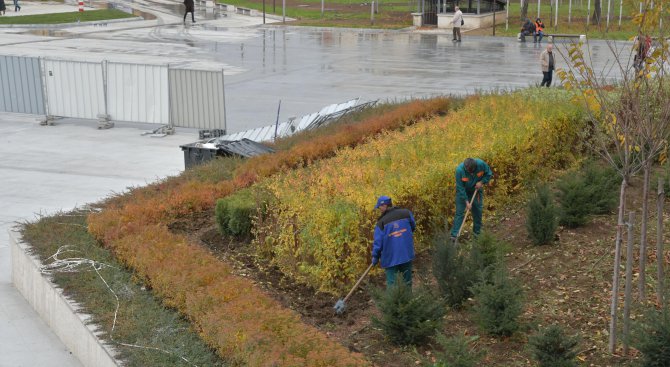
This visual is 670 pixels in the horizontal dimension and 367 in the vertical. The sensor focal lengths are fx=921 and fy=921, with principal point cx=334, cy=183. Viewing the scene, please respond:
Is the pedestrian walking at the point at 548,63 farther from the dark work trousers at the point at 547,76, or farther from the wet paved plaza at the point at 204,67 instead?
the wet paved plaza at the point at 204,67

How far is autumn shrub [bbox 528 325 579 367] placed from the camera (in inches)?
275

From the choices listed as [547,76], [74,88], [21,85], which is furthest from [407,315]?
[547,76]

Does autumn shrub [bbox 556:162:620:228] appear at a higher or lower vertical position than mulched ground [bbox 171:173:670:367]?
higher

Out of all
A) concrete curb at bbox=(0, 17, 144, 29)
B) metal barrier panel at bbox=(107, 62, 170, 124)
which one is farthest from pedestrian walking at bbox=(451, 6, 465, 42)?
metal barrier panel at bbox=(107, 62, 170, 124)

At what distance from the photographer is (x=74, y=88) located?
19.9 m

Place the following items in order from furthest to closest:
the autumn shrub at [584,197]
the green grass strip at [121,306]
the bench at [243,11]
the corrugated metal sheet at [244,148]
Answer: the bench at [243,11] → the corrugated metal sheet at [244,148] → the autumn shrub at [584,197] → the green grass strip at [121,306]

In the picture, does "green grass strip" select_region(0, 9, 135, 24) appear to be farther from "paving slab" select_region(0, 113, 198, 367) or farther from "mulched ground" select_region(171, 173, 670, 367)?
"mulched ground" select_region(171, 173, 670, 367)

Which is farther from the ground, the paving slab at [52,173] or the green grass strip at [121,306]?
the green grass strip at [121,306]

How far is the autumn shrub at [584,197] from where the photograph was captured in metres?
11.0

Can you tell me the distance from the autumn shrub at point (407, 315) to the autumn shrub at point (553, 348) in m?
1.09

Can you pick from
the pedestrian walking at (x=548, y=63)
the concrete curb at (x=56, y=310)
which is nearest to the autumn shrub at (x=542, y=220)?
the concrete curb at (x=56, y=310)

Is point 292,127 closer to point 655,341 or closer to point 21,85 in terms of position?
point 21,85

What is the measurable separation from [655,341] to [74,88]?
15575mm

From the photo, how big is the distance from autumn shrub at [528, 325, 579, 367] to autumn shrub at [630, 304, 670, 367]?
49 centimetres
